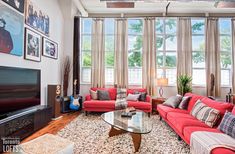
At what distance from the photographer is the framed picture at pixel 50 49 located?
4.33 m

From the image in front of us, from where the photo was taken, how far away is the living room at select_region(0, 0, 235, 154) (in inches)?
110

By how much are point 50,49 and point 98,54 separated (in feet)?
5.86

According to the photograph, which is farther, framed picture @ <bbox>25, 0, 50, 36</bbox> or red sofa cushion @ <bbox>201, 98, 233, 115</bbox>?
framed picture @ <bbox>25, 0, 50, 36</bbox>

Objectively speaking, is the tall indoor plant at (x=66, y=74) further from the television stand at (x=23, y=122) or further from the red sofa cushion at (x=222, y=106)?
the red sofa cushion at (x=222, y=106)

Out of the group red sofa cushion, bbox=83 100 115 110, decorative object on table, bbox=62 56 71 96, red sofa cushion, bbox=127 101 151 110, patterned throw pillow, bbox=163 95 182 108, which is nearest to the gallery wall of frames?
decorative object on table, bbox=62 56 71 96

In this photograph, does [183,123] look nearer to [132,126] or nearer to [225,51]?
[132,126]

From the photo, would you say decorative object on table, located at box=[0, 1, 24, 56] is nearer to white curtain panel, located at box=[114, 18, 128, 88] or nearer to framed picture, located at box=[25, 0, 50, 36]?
framed picture, located at box=[25, 0, 50, 36]

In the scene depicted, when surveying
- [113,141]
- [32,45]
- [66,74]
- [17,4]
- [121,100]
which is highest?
[17,4]

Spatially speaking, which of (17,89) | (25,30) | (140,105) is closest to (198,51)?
(140,105)

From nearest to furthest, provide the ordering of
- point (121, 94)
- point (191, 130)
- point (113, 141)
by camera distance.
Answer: point (191, 130) < point (113, 141) < point (121, 94)

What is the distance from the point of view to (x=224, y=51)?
237 inches

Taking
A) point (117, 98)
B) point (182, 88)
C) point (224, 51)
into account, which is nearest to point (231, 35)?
point (224, 51)

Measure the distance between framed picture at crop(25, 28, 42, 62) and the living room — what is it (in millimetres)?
22

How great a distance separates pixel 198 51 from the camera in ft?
19.9
